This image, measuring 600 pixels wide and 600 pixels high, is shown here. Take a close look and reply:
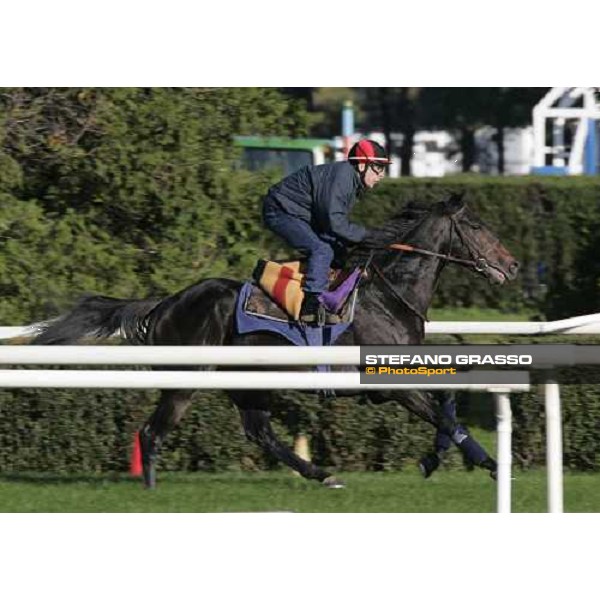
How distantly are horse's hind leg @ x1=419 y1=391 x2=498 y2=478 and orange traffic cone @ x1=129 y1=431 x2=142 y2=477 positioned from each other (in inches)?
60.1

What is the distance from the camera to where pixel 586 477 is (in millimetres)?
8141

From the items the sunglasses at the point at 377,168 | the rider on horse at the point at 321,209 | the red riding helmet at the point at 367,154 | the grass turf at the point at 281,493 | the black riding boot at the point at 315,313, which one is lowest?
the grass turf at the point at 281,493

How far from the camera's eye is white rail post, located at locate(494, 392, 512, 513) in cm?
623

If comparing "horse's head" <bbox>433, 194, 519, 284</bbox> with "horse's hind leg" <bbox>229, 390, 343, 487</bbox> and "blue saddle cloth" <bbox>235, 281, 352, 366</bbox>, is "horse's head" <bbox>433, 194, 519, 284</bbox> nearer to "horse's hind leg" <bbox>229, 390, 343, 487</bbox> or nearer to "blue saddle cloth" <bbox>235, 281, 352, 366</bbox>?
"blue saddle cloth" <bbox>235, 281, 352, 366</bbox>

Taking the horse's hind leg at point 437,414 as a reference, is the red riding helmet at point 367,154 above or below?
above

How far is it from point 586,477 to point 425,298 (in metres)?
1.38

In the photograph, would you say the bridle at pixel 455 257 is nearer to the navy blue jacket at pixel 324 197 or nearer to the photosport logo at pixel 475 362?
the navy blue jacket at pixel 324 197

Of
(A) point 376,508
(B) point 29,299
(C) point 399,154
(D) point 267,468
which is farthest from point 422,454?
(C) point 399,154

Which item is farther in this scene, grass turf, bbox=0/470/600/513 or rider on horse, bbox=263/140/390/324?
rider on horse, bbox=263/140/390/324

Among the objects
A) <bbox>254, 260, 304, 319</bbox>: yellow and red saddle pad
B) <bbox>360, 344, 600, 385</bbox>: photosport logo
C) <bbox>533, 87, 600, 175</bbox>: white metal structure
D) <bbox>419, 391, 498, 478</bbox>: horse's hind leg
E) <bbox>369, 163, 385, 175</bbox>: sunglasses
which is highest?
<bbox>533, 87, 600, 175</bbox>: white metal structure

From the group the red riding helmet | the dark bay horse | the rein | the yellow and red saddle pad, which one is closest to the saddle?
the yellow and red saddle pad

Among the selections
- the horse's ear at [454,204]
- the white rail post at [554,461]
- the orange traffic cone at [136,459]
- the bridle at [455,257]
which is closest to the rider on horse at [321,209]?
the bridle at [455,257]

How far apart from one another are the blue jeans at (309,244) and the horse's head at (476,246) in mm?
674

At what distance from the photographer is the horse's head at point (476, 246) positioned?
792 cm
